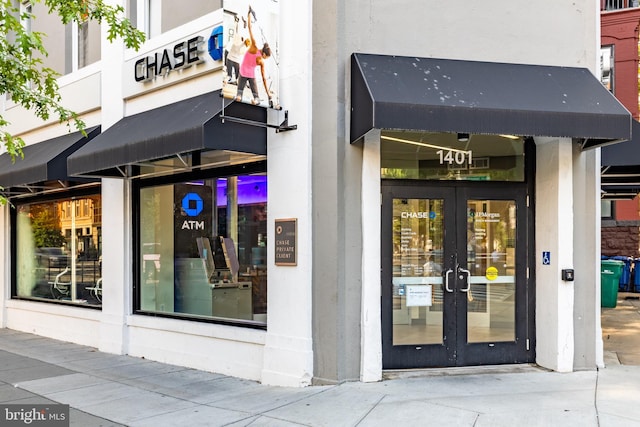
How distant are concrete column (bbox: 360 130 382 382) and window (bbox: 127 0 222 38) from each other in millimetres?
3543

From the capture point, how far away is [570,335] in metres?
7.32

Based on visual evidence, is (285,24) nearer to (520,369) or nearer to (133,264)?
(133,264)

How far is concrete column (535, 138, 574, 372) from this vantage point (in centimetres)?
732

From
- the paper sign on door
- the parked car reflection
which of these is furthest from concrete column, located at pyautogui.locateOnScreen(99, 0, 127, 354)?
the paper sign on door

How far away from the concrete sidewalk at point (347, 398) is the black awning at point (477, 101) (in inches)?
115

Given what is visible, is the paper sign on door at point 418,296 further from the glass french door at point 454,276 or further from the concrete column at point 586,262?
the concrete column at point 586,262

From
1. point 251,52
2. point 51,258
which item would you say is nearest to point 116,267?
point 51,258

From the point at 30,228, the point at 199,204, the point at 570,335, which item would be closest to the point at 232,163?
the point at 199,204

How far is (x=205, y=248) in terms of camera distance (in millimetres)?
8992

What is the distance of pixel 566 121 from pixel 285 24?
3644mm

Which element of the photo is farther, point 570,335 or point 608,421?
point 570,335

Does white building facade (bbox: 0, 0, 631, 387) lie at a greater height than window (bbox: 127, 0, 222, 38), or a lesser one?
lesser

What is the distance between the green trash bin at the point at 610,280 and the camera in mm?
13023

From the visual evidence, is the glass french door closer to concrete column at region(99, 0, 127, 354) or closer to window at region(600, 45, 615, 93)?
concrete column at region(99, 0, 127, 354)
